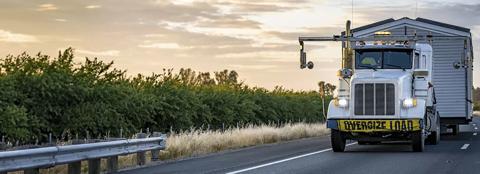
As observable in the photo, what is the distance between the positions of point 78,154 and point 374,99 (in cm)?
974

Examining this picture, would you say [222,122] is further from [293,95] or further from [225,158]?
[225,158]

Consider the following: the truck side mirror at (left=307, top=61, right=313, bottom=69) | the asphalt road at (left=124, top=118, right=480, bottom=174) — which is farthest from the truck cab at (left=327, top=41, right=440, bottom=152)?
the truck side mirror at (left=307, top=61, right=313, bottom=69)

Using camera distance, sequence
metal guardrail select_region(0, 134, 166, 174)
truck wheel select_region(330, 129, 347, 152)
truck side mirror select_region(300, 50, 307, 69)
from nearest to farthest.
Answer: metal guardrail select_region(0, 134, 166, 174) → truck side mirror select_region(300, 50, 307, 69) → truck wheel select_region(330, 129, 347, 152)

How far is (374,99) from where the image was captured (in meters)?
20.3

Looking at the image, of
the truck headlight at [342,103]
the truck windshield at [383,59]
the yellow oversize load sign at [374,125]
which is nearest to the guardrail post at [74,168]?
the yellow oversize load sign at [374,125]

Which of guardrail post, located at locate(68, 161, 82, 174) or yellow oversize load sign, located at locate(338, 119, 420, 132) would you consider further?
yellow oversize load sign, located at locate(338, 119, 420, 132)

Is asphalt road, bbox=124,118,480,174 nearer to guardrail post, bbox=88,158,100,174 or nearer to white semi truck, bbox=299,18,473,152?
white semi truck, bbox=299,18,473,152

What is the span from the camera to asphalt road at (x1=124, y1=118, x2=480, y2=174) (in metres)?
14.7

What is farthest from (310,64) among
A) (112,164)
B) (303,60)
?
(112,164)

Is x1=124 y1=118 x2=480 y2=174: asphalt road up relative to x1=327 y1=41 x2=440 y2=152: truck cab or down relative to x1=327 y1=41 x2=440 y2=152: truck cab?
down

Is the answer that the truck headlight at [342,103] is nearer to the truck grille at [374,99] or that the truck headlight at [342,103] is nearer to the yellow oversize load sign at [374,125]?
the truck grille at [374,99]

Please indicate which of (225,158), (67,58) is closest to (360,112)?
(225,158)

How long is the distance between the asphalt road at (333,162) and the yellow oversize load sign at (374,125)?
64cm

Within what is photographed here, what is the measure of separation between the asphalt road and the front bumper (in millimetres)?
640
